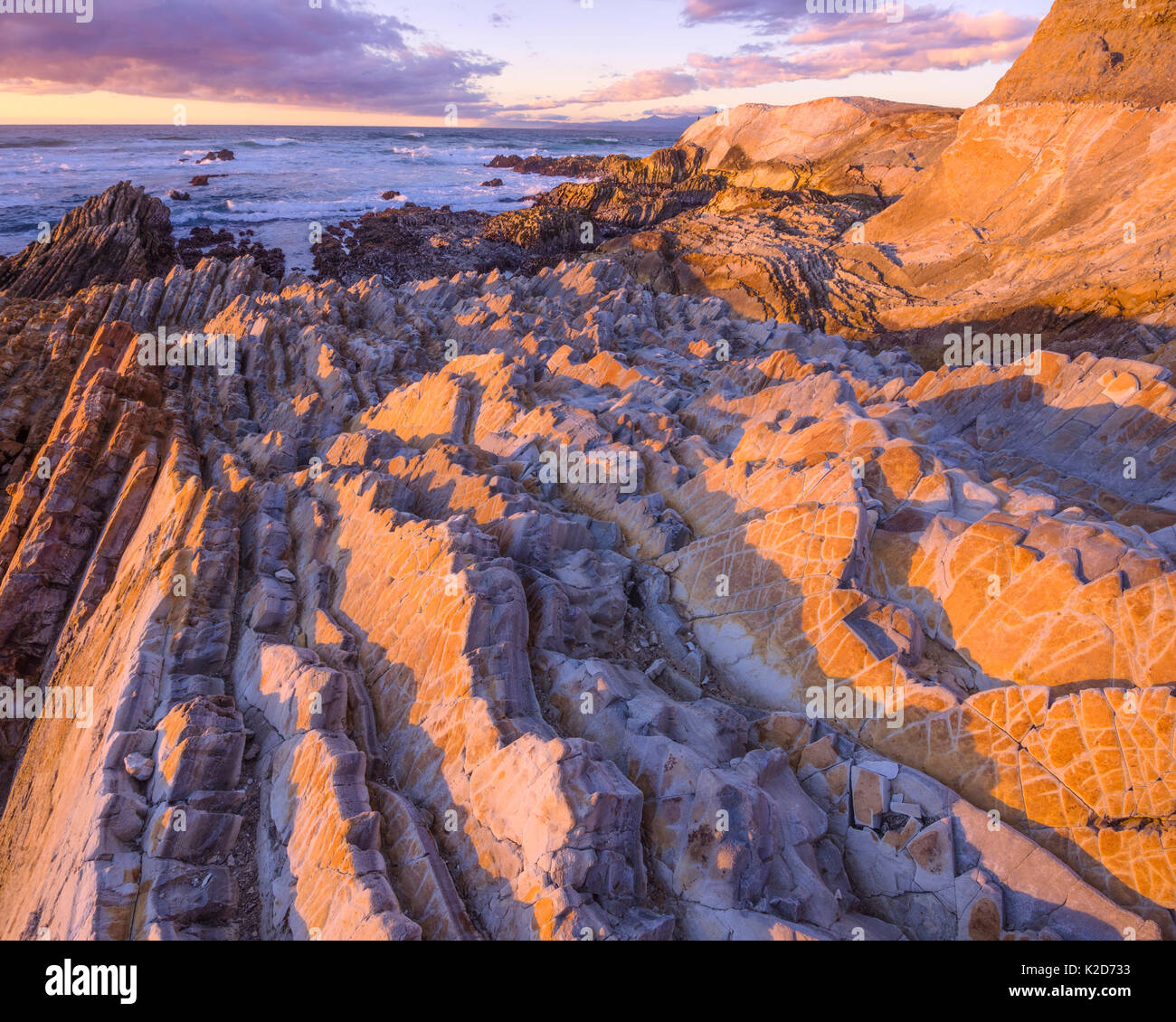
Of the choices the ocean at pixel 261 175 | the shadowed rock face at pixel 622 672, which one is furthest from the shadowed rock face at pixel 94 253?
the shadowed rock face at pixel 622 672

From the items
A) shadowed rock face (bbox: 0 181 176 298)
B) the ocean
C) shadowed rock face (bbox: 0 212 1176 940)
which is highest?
the ocean

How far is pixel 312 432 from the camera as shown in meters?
20.3

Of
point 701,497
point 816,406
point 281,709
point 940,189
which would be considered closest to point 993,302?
point 940,189

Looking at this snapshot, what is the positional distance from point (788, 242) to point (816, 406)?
32.1m

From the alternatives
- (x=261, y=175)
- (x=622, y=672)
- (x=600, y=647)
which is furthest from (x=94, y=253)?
(x=261, y=175)

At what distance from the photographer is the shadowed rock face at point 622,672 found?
7059 mm

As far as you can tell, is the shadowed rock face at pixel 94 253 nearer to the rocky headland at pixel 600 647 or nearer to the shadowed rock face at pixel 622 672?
the rocky headland at pixel 600 647

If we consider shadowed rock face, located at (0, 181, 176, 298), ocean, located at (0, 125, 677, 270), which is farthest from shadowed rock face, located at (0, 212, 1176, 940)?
ocean, located at (0, 125, 677, 270)

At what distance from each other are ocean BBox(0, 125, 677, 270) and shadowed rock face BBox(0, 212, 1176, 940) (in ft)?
168

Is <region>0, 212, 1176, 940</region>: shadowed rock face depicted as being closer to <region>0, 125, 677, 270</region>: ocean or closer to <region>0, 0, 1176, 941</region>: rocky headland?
<region>0, 0, 1176, 941</region>: rocky headland

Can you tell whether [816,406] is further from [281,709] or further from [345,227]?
[345,227]

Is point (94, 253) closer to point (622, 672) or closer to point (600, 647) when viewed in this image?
point (600, 647)

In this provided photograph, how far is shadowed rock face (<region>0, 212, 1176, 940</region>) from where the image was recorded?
7.06 metres

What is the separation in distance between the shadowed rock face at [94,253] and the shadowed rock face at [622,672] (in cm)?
3355
